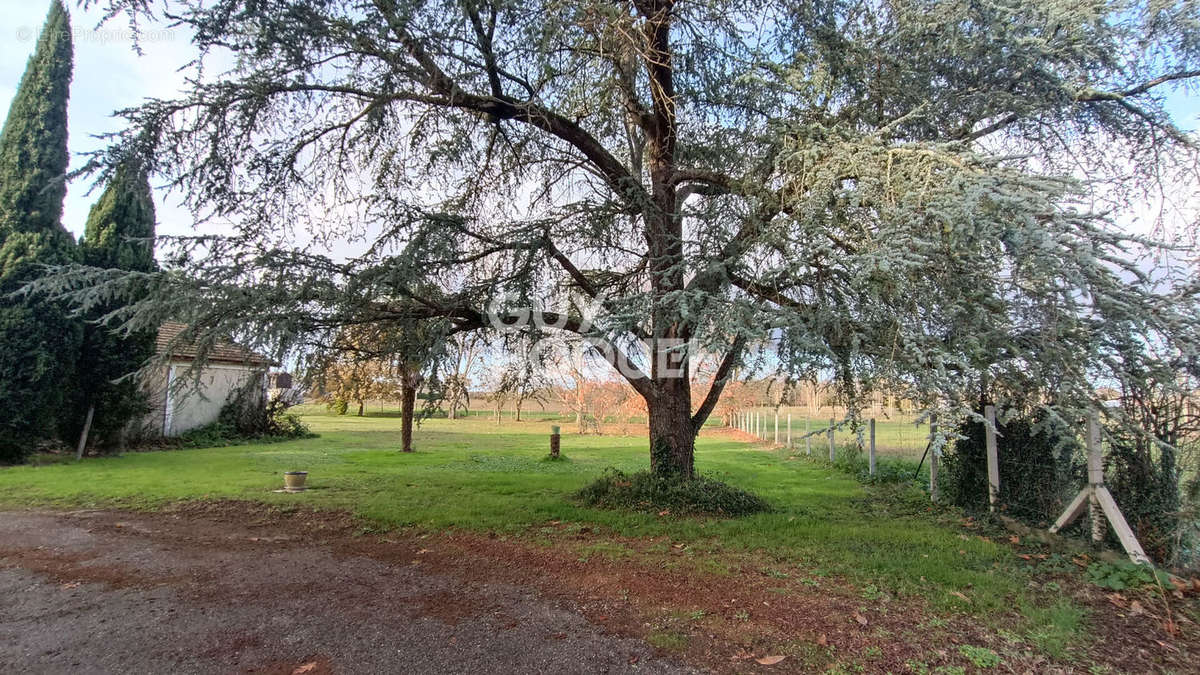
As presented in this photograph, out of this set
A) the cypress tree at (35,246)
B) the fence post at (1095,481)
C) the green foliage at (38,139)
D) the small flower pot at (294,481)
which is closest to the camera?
the fence post at (1095,481)

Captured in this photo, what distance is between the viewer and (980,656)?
3.65 m

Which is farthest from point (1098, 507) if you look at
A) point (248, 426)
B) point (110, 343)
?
point (248, 426)

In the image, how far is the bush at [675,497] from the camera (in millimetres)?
7980

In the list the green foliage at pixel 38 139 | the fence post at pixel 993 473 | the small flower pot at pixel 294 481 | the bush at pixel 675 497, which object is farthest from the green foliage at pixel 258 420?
the fence post at pixel 993 473

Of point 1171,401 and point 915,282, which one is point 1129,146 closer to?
point 1171,401

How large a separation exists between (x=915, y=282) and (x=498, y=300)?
4.74 metres

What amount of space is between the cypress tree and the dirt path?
23.7ft

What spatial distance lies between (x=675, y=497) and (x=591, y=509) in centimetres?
120

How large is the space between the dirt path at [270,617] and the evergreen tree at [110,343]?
8039 mm

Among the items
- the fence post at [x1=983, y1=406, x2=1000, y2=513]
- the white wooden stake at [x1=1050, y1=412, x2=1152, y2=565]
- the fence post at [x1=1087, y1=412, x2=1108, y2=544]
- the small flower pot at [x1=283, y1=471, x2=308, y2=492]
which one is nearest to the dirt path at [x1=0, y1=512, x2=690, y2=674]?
the small flower pot at [x1=283, y1=471, x2=308, y2=492]

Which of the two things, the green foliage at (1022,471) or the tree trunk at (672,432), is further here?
the tree trunk at (672,432)

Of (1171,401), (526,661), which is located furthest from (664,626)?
(1171,401)

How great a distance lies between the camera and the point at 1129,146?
6.14 m

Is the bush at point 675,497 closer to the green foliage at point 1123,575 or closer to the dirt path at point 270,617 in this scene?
the dirt path at point 270,617
